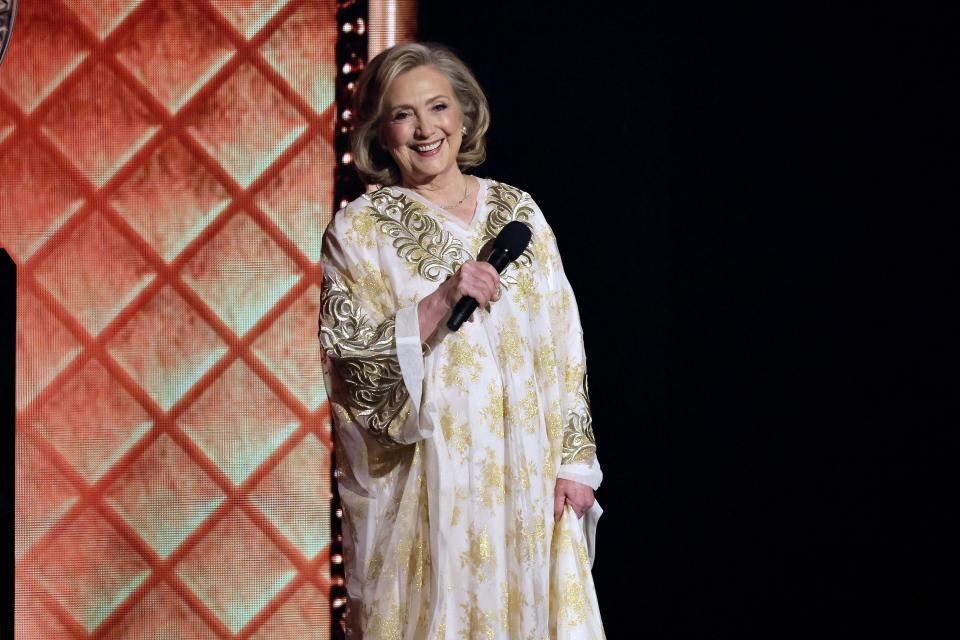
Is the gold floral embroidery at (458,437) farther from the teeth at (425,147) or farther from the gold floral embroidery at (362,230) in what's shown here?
the teeth at (425,147)

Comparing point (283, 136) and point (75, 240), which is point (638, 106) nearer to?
point (283, 136)

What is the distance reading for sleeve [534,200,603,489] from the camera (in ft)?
5.68

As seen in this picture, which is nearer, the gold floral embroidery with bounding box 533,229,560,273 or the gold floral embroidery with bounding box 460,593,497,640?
the gold floral embroidery with bounding box 460,593,497,640

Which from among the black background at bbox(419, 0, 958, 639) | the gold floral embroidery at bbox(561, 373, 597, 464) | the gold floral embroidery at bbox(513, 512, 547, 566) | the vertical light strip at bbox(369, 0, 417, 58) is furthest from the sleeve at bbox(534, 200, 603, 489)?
the vertical light strip at bbox(369, 0, 417, 58)

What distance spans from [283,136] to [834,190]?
1.07 meters

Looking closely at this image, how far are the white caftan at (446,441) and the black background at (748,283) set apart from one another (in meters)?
0.53

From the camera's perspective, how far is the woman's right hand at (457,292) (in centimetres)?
156

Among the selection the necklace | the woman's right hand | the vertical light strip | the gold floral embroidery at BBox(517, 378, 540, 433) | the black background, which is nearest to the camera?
the woman's right hand

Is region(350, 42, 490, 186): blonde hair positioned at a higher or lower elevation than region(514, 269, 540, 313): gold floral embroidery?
higher

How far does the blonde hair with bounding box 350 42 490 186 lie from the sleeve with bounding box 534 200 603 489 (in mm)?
169

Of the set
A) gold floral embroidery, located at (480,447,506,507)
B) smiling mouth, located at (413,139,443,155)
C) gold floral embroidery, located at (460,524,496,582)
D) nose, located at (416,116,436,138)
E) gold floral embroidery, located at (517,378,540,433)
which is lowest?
gold floral embroidery, located at (460,524,496,582)

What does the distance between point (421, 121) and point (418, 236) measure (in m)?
0.17

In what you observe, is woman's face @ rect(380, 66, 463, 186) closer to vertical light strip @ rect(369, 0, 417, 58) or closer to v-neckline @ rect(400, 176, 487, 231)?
v-neckline @ rect(400, 176, 487, 231)

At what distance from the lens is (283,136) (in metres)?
2.44
